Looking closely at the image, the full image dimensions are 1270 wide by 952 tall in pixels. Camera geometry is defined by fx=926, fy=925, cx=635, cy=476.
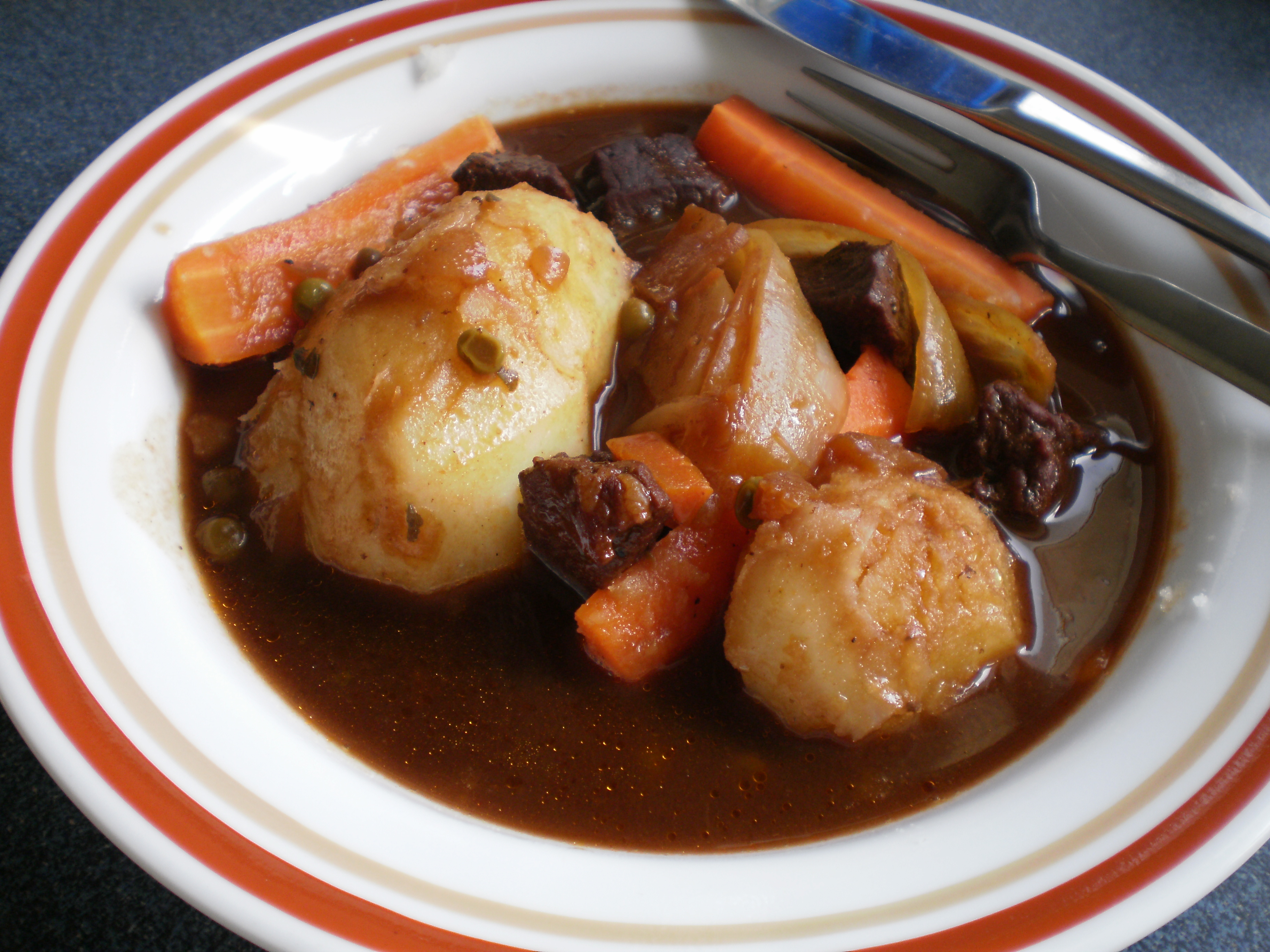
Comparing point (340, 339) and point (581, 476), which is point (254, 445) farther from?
point (581, 476)

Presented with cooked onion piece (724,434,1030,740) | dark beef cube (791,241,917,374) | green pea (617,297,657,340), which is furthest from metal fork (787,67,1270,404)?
green pea (617,297,657,340)

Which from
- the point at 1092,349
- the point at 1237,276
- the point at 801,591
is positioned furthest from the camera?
the point at 1092,349

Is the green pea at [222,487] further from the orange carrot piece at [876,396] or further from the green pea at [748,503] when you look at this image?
the orange carrot piece at [876,396]

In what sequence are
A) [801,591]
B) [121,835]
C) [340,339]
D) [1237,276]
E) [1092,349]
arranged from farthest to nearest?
1. [1092,349]
2. [1237,276]
3. [340,339]
4. [801,591]
5. [121,835]

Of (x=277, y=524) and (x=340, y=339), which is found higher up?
(x=340, y=339)

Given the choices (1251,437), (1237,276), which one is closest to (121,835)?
(1251,437)

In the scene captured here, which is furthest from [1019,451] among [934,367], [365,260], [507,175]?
[365,260]
